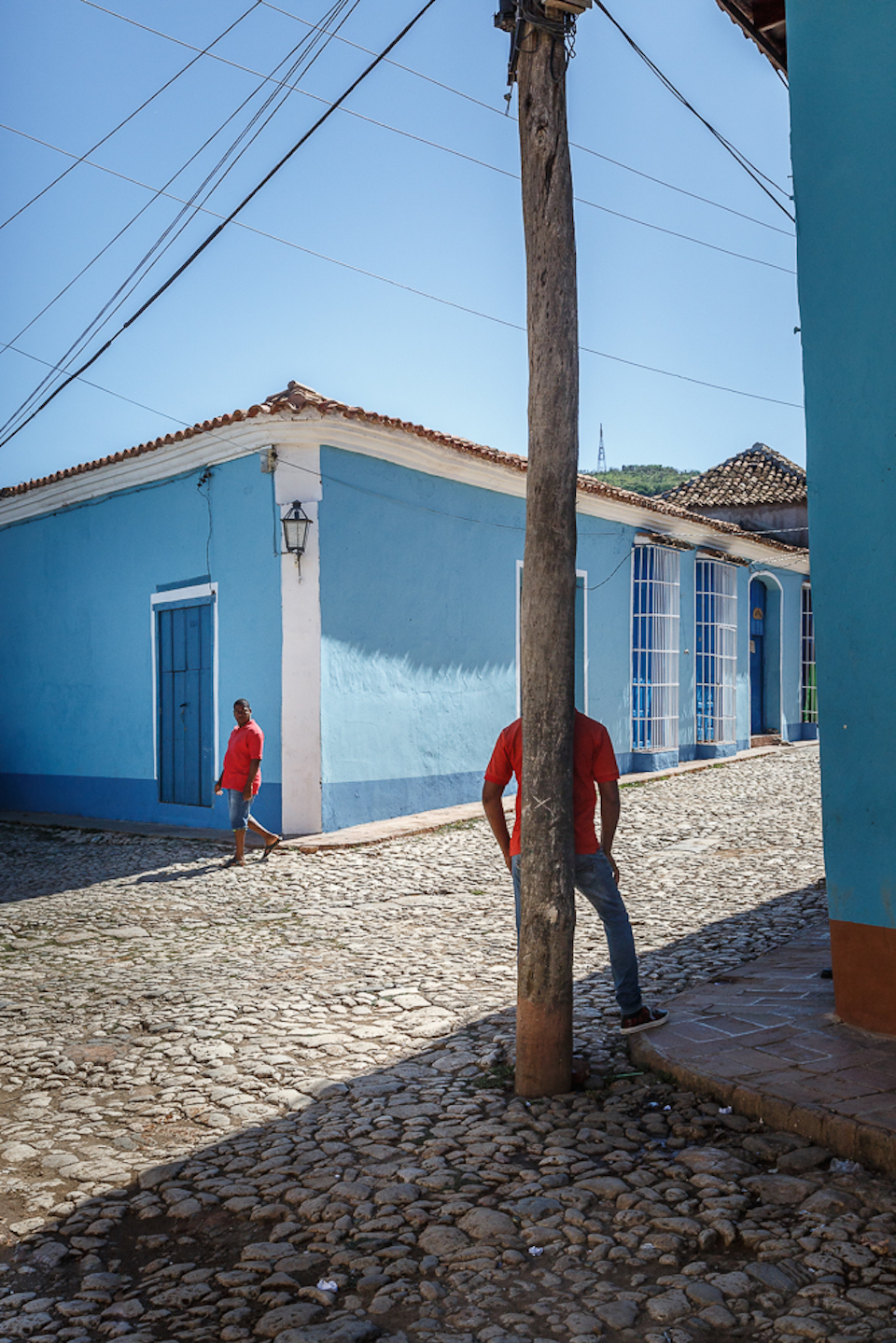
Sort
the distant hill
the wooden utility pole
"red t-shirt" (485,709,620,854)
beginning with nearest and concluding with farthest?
the wooden utility pole < "red t-shirt" (485,709,620,854) < the distant hill

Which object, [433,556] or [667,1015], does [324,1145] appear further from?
[433,556]

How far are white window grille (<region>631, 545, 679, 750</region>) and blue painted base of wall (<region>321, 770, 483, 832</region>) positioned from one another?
3.44 m

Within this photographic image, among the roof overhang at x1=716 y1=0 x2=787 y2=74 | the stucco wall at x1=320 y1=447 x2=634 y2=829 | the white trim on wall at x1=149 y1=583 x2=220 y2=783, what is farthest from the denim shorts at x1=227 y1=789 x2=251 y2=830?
the roof overhang at x1=716 y1=0 x2=787 y2=74

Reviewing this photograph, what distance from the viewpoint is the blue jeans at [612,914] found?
12.7 ft

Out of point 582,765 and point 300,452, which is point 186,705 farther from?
point 582,765

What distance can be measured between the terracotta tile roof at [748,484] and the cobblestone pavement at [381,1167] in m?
15.6

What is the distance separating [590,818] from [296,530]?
6.61m

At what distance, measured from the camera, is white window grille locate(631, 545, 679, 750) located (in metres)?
14.5

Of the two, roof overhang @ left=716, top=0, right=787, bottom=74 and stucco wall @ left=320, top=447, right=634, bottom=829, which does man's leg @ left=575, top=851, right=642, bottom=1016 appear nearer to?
roof overhang @ left=716, top=0, right=787, bottom=74

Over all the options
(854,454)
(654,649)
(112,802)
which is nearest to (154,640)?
(112,802)

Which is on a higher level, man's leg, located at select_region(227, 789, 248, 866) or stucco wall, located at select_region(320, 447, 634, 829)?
stucco wall, located at select_region(320, 447, 634, 829)

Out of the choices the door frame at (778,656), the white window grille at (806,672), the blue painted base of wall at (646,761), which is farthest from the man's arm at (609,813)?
the white window grille at (806,672)

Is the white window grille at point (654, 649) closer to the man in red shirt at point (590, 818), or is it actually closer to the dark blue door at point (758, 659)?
the dark blue door at point (758, 659)

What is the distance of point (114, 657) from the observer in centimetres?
1247
